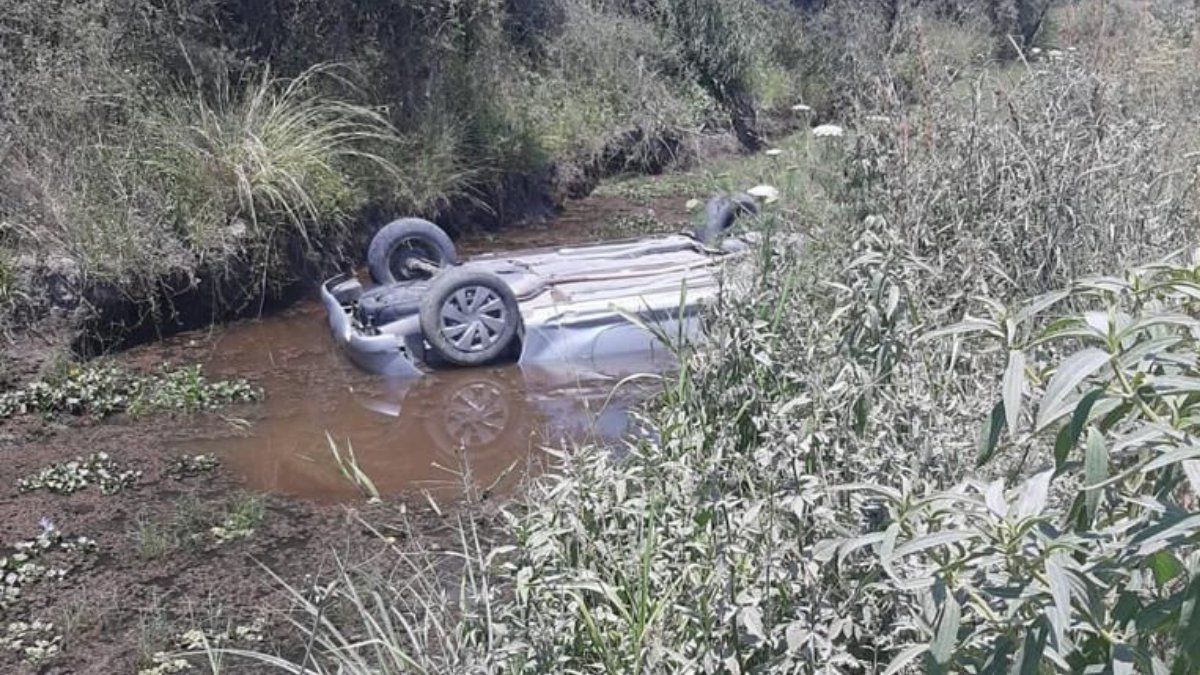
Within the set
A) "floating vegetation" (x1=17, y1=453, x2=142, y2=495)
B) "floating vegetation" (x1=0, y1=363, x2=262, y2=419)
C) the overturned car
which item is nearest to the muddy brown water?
the overturned car

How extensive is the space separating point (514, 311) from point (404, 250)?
145 cm

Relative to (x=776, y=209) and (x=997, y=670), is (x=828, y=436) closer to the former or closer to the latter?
(x=997, y=670)

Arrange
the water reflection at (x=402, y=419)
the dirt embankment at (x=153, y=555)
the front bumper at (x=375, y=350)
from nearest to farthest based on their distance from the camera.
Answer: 1. the dirt embankment at (x=153, y=555)
2. the water reflection at (x=402, y=419)
3. the front bumper at (x=375, y=350)

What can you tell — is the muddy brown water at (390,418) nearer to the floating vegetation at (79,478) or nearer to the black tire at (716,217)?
the floating vegetation at (79,478)

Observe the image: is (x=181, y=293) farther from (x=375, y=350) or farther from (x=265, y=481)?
(x=265, y=481)

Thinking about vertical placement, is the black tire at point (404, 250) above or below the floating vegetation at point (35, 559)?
above

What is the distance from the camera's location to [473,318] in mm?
7676

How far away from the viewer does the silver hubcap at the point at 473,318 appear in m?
7.62

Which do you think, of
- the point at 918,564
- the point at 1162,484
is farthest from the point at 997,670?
the point at 918,564

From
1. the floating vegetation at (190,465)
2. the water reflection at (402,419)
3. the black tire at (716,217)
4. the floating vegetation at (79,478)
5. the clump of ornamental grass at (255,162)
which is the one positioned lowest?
the water reflection at (402,419)

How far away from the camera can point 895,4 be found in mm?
16094

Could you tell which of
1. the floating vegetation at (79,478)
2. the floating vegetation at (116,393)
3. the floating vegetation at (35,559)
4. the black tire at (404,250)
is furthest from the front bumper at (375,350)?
the floating vegetation at (35,559)

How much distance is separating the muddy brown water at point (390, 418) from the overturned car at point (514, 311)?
5.0 inches

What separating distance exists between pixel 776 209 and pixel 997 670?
427cm
